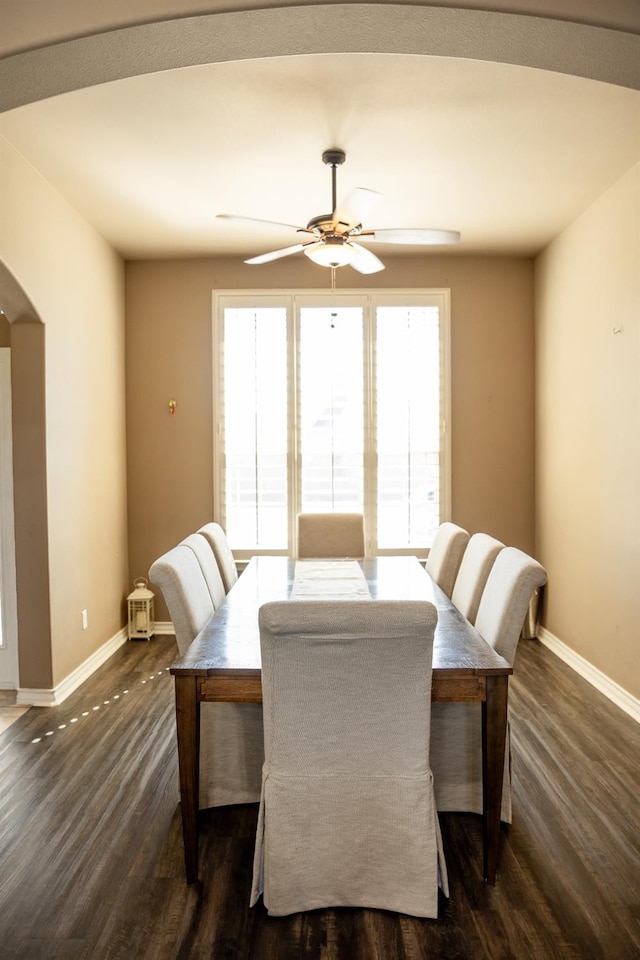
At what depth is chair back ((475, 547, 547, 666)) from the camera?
2.27m

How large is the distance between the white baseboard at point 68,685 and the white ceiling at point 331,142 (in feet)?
9.43

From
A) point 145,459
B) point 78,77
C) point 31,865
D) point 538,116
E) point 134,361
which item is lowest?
point 31,865

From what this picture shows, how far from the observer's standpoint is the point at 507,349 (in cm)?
521

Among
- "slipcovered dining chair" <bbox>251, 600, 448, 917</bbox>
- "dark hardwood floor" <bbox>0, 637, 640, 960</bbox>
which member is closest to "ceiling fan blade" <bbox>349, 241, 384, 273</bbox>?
"slipcovered dining chair" <bbox>251, 600, 448, 917</bbox>

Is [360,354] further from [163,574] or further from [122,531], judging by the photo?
[163,574]

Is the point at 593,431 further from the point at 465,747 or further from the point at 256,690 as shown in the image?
the point at 256,690

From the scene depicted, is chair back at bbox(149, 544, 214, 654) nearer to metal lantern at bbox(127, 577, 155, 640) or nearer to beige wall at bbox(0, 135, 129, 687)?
beige wall at bbox(0, 135, 129, 687)

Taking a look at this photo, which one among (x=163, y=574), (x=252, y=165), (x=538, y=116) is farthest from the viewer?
(x=252, y=165)

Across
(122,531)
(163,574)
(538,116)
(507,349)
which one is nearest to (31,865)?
(163,574)

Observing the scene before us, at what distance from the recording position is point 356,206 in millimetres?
2861

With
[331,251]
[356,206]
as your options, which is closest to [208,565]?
[331,251]

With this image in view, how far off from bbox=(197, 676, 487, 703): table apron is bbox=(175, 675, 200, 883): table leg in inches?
1.6

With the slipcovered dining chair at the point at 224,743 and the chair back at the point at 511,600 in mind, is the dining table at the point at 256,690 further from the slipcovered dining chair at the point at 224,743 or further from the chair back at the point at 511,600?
the slipcovered dining chair at the point at 224,743

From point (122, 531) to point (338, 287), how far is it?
253 centimetres
